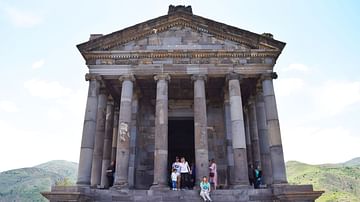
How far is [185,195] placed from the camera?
1232cm

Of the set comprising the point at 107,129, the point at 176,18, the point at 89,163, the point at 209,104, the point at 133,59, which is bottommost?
the point at 89,163

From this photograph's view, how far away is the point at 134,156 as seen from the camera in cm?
1694

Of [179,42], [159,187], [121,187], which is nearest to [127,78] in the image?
[179,42]

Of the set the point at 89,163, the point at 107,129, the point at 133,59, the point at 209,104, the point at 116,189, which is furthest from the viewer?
the point at 209,104

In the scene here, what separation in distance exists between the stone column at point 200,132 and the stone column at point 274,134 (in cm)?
323

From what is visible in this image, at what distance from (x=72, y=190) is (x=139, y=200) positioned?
2.90 meters

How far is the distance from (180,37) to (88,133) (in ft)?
24.2

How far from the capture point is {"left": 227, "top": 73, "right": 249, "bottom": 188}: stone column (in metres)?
13.5

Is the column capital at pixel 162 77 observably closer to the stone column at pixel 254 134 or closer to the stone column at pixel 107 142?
the stone column at pixel 107 142

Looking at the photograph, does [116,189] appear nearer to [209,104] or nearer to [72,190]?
[72,190]

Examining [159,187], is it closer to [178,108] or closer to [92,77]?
[92,77]

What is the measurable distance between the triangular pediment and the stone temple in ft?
0.18

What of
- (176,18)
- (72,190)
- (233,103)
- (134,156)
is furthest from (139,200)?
(176,18)

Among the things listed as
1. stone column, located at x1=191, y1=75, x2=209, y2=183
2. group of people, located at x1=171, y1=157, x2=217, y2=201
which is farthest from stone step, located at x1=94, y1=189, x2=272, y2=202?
stone column, located at x1=191, y1=75, x2=209, y2=183
